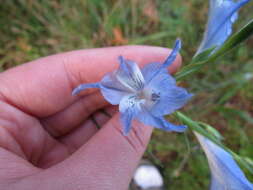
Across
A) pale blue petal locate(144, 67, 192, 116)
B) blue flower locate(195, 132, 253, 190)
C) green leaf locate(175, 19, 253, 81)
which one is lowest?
blue flower locate(195, 132, 253, 190)

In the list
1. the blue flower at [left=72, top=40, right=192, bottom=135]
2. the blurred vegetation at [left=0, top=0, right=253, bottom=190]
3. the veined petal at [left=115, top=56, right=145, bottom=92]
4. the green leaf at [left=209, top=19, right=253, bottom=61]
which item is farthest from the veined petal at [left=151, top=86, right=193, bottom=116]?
the blurred vegetation at [left=0, top=0, right=253, bottom=190]

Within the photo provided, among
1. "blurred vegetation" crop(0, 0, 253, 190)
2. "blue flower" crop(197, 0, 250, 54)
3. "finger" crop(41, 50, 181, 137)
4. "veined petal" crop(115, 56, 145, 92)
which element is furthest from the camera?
"blurred vegetation" crop(0, 0, 253, 190)

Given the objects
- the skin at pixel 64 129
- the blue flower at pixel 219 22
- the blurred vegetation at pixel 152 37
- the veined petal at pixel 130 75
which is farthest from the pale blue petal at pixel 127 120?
the blurred vegetation at pixel 152 37

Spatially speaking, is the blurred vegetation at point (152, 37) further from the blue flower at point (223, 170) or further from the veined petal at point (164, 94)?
the veined petal at point (164, 94)

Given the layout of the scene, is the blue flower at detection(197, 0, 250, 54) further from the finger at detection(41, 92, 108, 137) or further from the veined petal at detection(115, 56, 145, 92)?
the finger at detection(41, 92, 108, 137)

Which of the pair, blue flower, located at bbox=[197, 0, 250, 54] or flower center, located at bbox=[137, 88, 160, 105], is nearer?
flower center, located at bbox=[137, 88, 160, 105]

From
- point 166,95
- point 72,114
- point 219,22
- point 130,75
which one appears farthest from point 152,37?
point 166,95

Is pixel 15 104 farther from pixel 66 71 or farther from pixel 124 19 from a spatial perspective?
pixel 124 19
